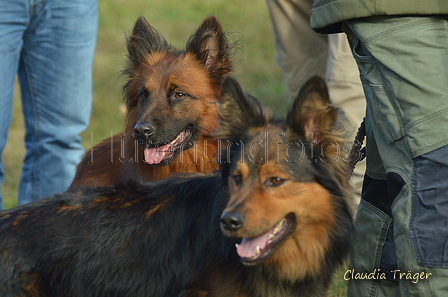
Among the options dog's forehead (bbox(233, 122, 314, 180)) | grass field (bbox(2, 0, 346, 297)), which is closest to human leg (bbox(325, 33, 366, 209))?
grass field (bbox(2, 0, 346, 297))

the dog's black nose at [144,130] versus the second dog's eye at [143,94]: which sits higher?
the second dog's eye at [143,94]

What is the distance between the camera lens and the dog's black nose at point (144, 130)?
4.55 metres

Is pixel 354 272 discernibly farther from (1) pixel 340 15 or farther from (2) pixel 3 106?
(2) pixel 3 106

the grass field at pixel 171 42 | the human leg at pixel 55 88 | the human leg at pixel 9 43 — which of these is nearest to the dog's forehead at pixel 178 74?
the grass field at pixel 171 42

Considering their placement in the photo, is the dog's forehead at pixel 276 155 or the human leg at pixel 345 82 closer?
the dog's forehead at pixel 276 155

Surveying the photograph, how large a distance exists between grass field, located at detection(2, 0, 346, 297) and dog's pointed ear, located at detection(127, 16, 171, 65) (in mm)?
769

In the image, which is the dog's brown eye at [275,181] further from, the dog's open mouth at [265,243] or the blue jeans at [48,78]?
the blue jeans at [48,78]

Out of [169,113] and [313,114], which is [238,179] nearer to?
[313,114]

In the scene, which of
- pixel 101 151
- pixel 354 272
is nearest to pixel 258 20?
pixel 101 151

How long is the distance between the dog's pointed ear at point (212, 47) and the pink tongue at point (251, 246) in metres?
2.12

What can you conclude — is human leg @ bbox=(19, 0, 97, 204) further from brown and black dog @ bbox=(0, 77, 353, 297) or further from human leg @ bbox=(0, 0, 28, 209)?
brown and black dog @ bbox=(0, 77, 353, 297)

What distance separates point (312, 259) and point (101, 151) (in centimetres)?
248

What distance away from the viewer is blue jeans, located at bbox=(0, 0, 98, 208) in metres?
4.76

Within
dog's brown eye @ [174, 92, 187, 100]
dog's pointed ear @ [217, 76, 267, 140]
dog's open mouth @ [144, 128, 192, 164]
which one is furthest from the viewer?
dog's brown eye @ [174, 92, 187, 100]
